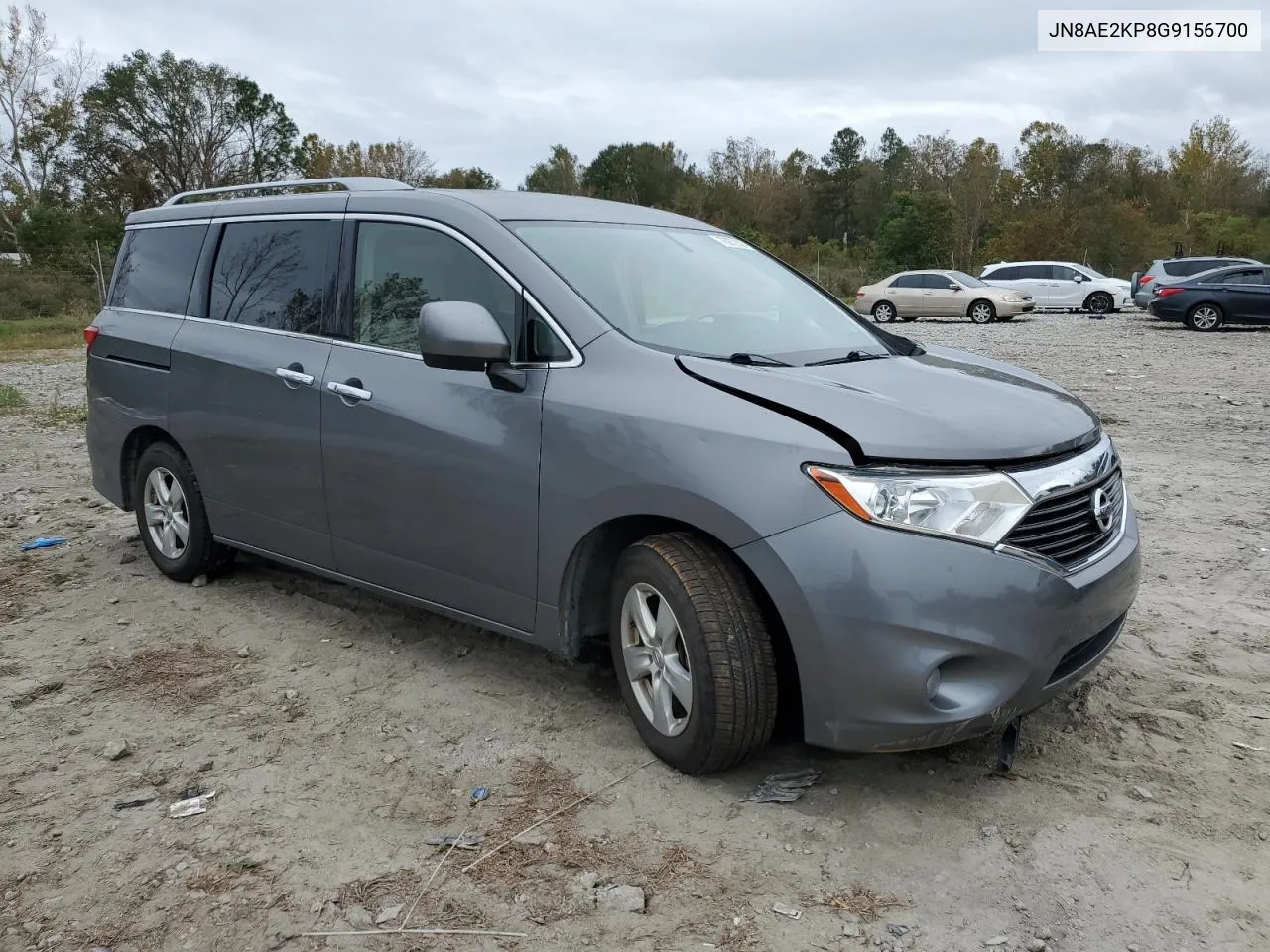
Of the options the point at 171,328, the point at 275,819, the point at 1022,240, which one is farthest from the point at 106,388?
the point at 1022,240

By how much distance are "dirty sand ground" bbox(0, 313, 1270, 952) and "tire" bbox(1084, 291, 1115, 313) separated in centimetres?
2509

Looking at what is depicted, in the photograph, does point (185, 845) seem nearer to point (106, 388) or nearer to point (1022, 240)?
point (106, 388)

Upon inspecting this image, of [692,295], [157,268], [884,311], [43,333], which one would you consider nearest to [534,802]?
[692,295]

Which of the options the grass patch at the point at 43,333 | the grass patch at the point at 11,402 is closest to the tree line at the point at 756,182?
the grass patch at the point at 43,333

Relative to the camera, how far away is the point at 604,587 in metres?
3.43

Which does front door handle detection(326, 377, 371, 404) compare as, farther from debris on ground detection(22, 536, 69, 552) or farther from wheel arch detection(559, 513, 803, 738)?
debris on ground detection(22, 536, 69, 552)

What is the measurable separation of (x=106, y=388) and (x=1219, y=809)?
520 centimetres

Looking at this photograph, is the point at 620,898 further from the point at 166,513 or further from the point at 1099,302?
the point at 1099,302

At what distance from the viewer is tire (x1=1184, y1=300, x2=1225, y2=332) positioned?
21.4 m

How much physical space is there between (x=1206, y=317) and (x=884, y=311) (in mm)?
7343

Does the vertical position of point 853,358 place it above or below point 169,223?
below

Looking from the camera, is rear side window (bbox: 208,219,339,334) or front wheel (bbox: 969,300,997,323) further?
front wheel (bbox: 969,300,997,323)

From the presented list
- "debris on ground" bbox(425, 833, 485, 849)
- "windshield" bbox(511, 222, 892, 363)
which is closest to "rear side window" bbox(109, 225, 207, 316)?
"windshield" bbox(511, 222, 892, 363)

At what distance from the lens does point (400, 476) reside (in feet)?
12.3
